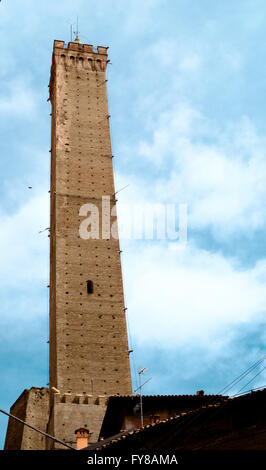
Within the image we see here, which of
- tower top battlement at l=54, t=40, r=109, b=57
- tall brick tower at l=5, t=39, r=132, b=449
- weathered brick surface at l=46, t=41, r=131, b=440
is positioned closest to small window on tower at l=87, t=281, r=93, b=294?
tall brick tower at l=5, t=39, r=132, b=449

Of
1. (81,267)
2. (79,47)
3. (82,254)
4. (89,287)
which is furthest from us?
(79,47)

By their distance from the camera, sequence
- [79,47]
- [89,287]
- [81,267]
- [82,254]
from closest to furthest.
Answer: [89,287]
[81,267]
[82,254]
[79,47]

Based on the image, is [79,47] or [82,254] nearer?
[82,254]

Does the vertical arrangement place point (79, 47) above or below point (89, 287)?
above

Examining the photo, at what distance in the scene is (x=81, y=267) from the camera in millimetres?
24984

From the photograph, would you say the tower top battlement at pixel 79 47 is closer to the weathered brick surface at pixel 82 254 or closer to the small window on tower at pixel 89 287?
the weathered brick surface at pixel 82 254

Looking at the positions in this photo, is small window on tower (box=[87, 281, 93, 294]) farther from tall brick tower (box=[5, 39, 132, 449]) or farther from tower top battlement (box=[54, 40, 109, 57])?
tower top battlement (box=[54, 40, 109, 57])

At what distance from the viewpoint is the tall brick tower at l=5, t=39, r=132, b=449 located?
72.8 ft

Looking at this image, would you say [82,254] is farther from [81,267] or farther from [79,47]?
[79,47]

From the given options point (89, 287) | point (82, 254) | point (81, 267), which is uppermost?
point (82, 254)

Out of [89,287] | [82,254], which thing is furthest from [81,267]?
[89,287]

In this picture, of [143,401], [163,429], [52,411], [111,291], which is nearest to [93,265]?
[111,291]
